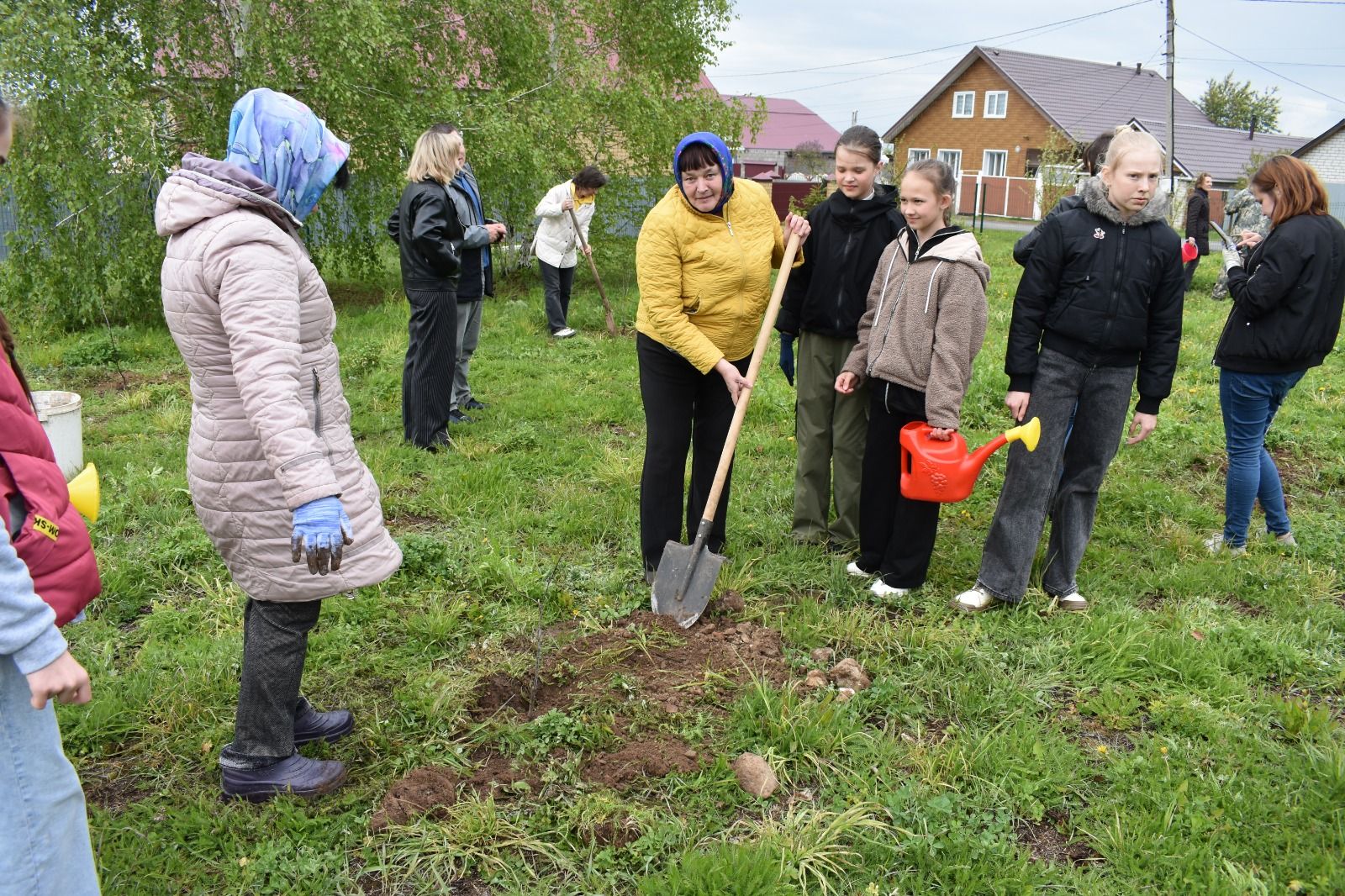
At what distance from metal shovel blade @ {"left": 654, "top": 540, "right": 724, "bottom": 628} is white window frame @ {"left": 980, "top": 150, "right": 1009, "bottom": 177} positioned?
39.7 meters

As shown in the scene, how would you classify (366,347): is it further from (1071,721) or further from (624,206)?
(1071,721)

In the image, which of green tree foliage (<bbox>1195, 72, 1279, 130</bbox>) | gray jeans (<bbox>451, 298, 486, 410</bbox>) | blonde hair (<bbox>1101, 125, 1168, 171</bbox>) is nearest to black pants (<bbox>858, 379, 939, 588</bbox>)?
blonde hair (<bbox>1101, 125, 1168, 171</bbox>)

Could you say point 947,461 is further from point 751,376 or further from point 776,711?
point 776,711

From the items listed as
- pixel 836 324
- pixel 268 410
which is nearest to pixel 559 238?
pixel 836 324

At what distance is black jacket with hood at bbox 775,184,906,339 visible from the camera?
416cm

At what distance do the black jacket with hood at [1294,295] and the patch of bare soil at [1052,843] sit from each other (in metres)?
2.69

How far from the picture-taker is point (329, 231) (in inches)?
453

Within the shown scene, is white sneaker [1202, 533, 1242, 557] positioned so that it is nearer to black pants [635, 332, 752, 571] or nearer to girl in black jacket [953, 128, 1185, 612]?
girl in black jacket [953, 128, 1185, 612]

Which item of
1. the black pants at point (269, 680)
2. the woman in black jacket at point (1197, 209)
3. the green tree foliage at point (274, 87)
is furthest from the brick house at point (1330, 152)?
the black pants at point (269, 680)

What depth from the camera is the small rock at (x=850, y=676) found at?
3445mm

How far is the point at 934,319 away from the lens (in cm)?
383

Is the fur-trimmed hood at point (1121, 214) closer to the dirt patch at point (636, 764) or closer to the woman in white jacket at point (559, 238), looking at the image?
the dirt patch at point (636, 764)

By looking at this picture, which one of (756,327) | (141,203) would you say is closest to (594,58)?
(141,203)

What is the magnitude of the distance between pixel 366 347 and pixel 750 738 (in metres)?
6.81
